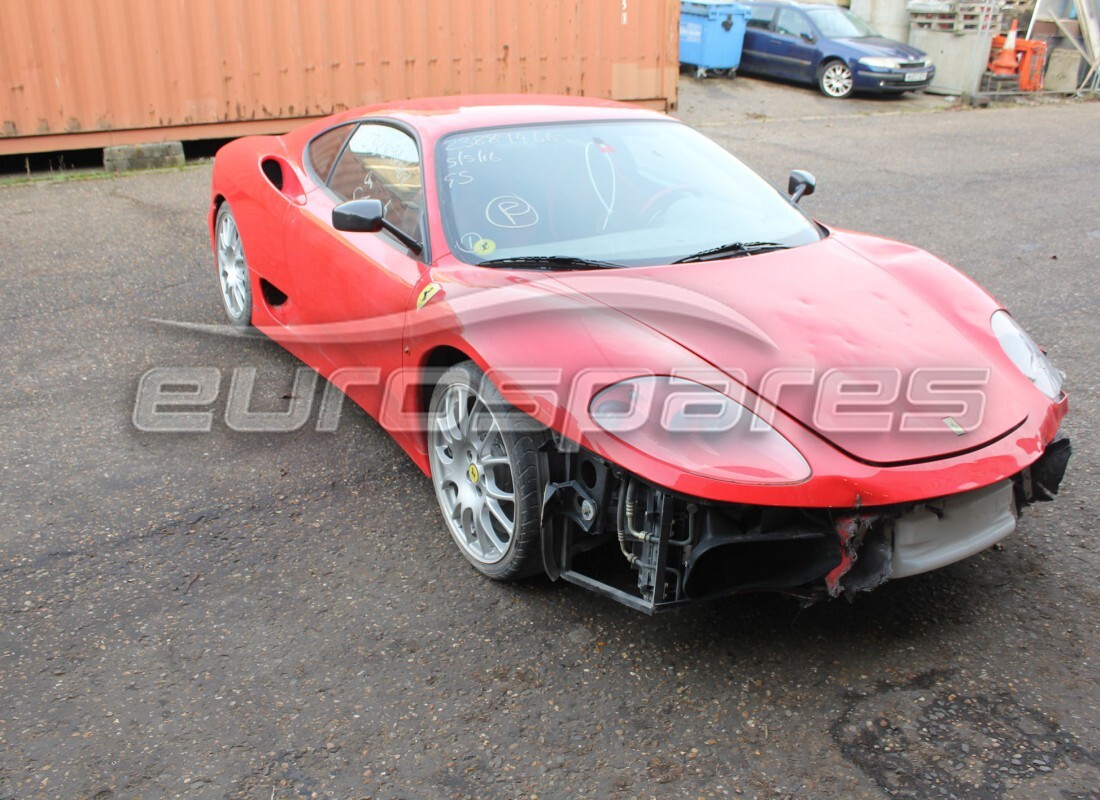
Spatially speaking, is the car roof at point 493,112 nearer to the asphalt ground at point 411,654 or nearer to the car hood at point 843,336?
the car hood at point 843,336

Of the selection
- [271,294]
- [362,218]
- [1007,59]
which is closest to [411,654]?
[362,218]

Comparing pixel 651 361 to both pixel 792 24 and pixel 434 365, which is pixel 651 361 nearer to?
pixel 434 365

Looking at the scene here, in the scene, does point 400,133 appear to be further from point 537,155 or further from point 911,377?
point 911,377

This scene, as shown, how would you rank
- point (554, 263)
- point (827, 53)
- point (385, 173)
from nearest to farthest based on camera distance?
point (554, 263), point (385, 173), point (827, 53)

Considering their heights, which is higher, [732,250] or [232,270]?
[732,250]

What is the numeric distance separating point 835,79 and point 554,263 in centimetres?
1419

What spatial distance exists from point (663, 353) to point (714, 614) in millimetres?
817

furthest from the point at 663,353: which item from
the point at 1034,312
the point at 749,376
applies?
the point at 1034,312

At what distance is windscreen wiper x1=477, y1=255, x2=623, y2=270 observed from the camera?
3.31 metres

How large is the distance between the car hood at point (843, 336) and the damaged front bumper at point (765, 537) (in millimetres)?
172

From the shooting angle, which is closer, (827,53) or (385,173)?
(385,173)

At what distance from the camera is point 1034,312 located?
224 inches

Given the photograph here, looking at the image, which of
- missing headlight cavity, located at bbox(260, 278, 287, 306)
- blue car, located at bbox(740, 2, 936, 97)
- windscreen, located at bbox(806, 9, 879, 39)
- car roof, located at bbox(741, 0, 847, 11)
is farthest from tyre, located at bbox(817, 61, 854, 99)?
missing headlight cavity, located at bbox(260, 278, 287, 306)

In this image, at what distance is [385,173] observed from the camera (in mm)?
4051
